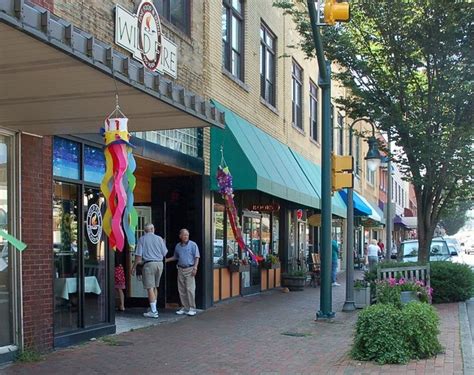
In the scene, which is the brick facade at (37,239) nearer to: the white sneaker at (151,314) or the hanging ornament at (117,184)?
the hanging ornament at (117,184)

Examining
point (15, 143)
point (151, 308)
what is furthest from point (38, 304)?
point (151, 308)

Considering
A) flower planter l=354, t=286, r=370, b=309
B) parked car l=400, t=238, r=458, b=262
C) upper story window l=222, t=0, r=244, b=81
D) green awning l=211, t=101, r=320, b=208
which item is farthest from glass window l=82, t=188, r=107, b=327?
parked car l=400, t=238, r=458, b=262

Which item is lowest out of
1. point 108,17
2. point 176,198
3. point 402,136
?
point 176,198

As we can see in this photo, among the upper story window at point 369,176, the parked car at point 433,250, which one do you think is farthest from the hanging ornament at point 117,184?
the upper story window at point 369,176

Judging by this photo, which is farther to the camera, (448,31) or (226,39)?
(226,39)

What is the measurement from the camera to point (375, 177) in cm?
4219

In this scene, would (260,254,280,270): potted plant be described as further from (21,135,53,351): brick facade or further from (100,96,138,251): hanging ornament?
(100,96,138,251): hanging ornament

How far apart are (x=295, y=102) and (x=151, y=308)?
1159 cm

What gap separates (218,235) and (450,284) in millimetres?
5283

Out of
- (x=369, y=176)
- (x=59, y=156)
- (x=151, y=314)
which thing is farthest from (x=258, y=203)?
(x=369, y=176)

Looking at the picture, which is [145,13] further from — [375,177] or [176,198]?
[375,177]

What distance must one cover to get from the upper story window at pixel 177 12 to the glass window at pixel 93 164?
132 inches

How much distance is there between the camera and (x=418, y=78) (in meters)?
14.4

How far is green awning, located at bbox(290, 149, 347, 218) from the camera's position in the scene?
1955cm
